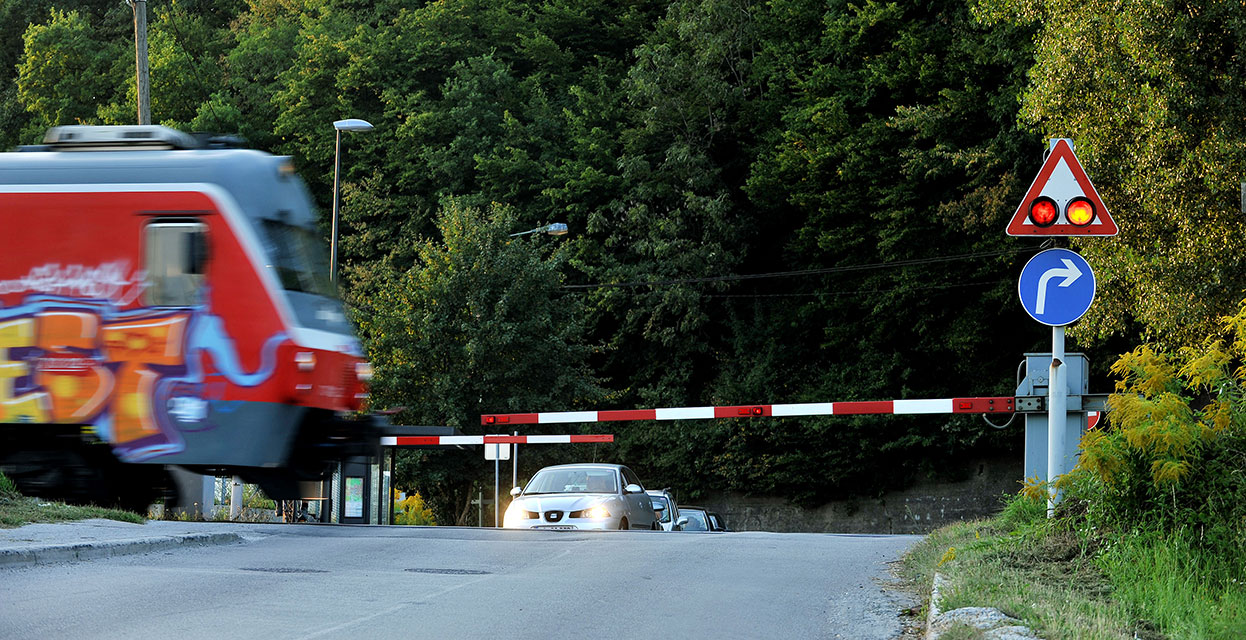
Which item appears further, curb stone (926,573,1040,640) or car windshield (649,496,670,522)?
car windshield (649,496,670,522)

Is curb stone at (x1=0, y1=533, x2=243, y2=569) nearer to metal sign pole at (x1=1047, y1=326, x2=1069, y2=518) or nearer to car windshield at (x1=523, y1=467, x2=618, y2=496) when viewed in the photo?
car windshield at (x1=523, y1=467, x2=618, y2=496)

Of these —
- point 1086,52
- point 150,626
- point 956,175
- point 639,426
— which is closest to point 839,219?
point 956,175

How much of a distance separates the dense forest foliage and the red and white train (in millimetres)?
30057

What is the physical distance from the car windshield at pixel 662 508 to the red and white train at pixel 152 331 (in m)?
20.1

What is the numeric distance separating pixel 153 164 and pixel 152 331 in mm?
645

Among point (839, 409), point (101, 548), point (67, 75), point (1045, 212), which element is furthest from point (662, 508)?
point (67, 75)

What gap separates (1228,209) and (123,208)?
19702mm

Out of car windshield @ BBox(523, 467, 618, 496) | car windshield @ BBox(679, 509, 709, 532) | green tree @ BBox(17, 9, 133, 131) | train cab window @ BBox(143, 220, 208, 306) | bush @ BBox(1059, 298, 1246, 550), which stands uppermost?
green tree @ BBox(17, 9, 133, 131)

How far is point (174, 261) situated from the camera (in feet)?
17.1

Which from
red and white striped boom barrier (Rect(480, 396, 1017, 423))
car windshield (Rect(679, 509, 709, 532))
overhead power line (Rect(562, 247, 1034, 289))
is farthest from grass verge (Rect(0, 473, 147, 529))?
overhead power line (Rect(562, 247, 1034, 289))

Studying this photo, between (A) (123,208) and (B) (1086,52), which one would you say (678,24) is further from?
(A) (123,208)

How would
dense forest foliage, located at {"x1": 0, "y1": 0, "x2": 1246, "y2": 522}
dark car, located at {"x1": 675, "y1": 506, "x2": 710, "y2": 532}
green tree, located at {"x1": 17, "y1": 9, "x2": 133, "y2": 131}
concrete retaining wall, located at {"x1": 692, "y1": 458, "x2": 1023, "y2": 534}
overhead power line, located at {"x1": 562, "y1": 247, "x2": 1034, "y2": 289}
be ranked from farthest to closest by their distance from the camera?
green tree, located at {"x1": 17, "y1": 9, "x2": 133, "y2": 131}, concrete retaining wall, located at {"x1": 692, "y1": 458, "x2": 1023, "y2": 534}, dense forest foliage, located at {"x1": 0, "y1": 0, "x2": 1246, "y2": 522}, overhead power line, located at {"x1": 562, "y1": 247, "x2": 1034, "y2": 289}, dark car, located at {"x1": 675, "y1": 506, "x2": 710, "y2": 532}

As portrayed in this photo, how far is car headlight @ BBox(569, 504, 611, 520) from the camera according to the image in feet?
67.3

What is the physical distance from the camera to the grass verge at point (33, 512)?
1647 cm
